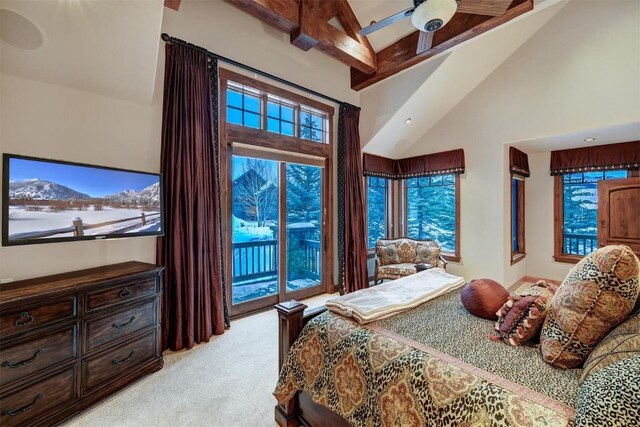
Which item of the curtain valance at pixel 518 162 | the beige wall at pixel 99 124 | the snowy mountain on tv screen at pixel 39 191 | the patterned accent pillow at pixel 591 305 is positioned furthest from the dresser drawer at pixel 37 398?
the curtain valance at pixel 518 162

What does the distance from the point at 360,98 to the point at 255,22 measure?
2.10 metres

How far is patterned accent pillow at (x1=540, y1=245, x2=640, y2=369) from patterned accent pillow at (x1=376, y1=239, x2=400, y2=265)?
3.12 m

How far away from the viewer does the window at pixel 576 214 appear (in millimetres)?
4383

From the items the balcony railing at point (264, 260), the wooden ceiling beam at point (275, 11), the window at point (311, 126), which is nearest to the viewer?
the wooden ceiling beam at point (275, 11)

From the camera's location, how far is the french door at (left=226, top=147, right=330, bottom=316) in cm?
343

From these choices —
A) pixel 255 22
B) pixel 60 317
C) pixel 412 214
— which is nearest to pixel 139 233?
pixel 60 317

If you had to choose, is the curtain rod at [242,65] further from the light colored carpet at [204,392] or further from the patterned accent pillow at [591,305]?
the patterned accent pillow at [591,305]

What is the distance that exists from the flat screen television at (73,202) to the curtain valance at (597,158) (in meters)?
5.82

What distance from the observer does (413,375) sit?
3.94 ft

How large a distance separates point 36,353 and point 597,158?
6.58 metres

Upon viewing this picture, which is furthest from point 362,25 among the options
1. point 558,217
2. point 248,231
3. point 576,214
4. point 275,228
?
point 576,214

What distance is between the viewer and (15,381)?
155 cm

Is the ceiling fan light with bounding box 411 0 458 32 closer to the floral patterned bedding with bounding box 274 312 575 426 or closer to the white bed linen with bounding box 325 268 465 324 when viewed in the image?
the white bed linen with bounding box 325 268 465 324

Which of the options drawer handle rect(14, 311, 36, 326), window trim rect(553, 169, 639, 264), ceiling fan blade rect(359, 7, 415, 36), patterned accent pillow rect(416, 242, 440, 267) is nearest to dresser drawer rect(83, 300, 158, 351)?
drawer handle rect(14, 311, 36, 326)
